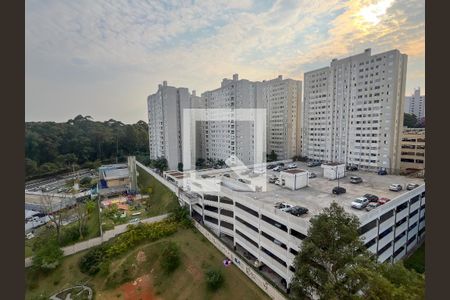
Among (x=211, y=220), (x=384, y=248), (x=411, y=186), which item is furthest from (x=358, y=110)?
(x=211, y=220)

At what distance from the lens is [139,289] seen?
13016 millimetres

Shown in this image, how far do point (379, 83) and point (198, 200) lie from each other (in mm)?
20980

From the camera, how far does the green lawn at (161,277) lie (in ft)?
40.6

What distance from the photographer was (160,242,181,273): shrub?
540 inches

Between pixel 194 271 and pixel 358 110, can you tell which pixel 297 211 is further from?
pixel 358 110

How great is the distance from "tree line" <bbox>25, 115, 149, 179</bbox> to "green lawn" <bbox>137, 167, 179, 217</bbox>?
13.3 meters

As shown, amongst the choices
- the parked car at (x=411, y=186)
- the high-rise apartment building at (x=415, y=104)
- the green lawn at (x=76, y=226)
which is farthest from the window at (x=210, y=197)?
the high-rise apartment building at (x=415, y=104)

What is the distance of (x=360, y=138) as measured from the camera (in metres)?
24.4

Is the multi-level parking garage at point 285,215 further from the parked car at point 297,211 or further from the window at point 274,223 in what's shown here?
the parked car at point 297,211

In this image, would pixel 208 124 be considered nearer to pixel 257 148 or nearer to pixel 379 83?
pixel 257 148

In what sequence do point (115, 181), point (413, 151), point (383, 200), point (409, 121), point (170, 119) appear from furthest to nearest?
point (409, 121), point (170, 119), point (115, 181), point (413, 151), point (383, 200)

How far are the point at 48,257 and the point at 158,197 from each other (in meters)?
9.45

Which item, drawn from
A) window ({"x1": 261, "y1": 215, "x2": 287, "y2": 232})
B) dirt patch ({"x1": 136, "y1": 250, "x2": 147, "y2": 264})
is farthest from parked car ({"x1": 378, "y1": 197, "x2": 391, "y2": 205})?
dirt patch ({"x1": 136, "y1": 250, "x2": 147, "y2": 264})

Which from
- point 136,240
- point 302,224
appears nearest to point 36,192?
point 136,240
